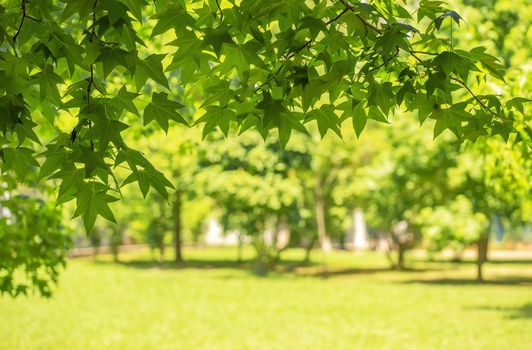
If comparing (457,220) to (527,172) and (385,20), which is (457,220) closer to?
(527,172)

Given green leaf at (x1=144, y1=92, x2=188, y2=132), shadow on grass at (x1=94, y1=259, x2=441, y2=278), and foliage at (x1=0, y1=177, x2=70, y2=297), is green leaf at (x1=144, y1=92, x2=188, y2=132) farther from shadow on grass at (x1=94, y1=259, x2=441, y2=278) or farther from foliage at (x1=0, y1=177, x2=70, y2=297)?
shadow on grass at (x1=94, y1=259, x2=441, y2=278)

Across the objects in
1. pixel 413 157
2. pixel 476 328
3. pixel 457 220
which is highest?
pixel 413 157

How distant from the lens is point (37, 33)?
291 cm

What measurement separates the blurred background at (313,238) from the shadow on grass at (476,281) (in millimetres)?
85

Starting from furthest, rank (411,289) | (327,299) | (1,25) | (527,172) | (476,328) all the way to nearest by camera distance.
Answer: (411,289) → (327,299) → (476,328) → (527,172) → (1,25)

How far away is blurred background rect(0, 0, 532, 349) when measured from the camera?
863 centimetres

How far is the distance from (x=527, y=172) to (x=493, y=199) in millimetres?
16253

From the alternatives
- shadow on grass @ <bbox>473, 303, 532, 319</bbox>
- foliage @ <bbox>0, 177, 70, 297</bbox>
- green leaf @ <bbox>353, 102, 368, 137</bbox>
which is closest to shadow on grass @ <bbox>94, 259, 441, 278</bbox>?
shadow on grass @ <bbox>473, 303, 532, 319</bbox>

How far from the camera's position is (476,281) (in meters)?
26.6

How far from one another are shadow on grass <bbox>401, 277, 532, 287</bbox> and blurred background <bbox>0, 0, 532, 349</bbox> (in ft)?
0.28

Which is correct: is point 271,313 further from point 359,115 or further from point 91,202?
point 91,202

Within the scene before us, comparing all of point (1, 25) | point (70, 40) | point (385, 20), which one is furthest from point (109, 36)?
point (385, 20)

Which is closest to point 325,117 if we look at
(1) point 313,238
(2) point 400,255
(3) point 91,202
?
(3) point 91,202

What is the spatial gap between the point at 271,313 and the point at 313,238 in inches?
771
